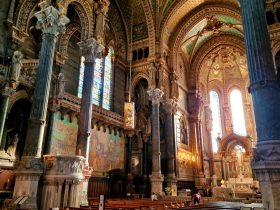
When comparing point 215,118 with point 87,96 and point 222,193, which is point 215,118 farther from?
point 87,96

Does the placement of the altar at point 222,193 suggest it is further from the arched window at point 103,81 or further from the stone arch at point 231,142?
the stone arch at point 231,142

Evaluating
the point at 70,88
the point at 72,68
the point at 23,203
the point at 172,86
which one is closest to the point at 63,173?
the point at 23,203

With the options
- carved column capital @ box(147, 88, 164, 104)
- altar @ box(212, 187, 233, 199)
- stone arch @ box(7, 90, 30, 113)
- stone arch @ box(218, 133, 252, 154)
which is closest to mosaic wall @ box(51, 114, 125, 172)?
stone arch @ box(7, 90, 30, 113)

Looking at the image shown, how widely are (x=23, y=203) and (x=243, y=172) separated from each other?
24.8 metres

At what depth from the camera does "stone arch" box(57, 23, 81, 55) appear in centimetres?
1573

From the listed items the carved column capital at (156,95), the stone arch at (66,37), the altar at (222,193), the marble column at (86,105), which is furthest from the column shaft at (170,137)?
the stone arch at (66,37)

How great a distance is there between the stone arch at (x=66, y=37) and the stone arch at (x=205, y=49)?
1467cm

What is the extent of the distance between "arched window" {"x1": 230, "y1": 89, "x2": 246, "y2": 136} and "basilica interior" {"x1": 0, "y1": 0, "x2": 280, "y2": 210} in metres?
0.13

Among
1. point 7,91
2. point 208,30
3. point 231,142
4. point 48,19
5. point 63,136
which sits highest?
point 208,30

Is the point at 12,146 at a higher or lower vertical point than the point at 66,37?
lower

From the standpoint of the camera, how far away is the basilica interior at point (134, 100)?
8125 mm

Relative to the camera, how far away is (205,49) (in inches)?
1069

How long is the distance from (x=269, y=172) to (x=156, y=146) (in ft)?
39.2

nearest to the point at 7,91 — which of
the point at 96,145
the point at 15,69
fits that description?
the point at 15,69
